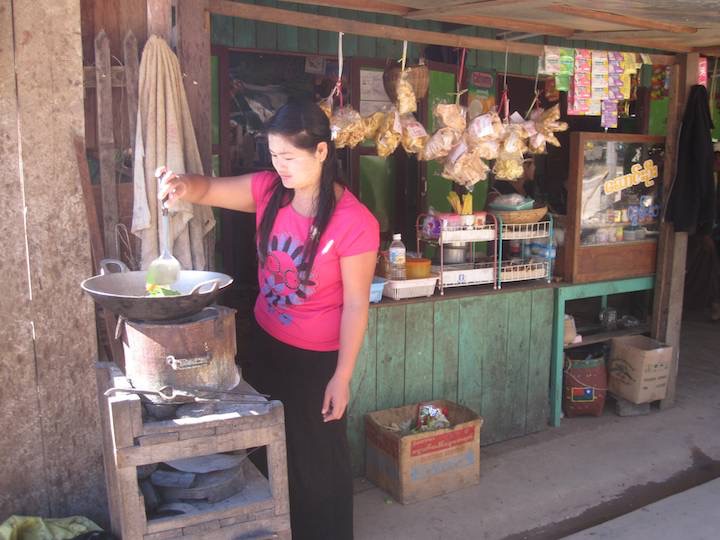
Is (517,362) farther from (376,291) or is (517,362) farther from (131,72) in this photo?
(131,72)

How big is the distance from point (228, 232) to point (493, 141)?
2.19m

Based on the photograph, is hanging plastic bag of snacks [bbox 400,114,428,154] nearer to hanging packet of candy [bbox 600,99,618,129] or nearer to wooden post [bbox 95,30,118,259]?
hanging packet of candy [bbox 600,99,618,129]

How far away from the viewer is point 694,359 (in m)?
6.66

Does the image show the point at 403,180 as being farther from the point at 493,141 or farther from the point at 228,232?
the point at 493,141

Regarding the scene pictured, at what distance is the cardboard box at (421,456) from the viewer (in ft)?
12.5

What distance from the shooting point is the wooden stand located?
219cm

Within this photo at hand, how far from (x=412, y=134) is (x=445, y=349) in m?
1.29

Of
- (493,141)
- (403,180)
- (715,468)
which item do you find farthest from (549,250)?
(403,180)

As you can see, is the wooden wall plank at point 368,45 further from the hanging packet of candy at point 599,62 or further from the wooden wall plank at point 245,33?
the hanging packet of candy at point 599,62

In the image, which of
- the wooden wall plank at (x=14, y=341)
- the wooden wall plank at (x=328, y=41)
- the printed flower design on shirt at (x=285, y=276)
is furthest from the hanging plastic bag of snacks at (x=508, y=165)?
the wooden wall plank at (x=14, y=341)

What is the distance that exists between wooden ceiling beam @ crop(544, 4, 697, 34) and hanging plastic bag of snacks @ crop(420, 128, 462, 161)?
84cm

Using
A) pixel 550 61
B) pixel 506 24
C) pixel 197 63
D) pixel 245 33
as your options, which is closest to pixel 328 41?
pixel 245 33

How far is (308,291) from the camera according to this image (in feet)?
8.87

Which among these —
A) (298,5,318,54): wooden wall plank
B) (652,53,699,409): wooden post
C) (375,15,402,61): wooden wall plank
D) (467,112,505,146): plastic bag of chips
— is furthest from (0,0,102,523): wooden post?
(652,53,699,409): wooden post
